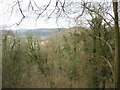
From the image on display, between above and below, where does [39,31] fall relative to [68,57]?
above

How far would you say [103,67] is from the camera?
125 inches

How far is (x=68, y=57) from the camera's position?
3191mm

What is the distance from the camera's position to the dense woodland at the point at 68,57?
10.4ft

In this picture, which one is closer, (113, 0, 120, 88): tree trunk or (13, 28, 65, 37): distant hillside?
(113, 0, 120, 88): tree trunk

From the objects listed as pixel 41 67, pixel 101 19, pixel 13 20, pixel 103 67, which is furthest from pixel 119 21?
pixel 13 20

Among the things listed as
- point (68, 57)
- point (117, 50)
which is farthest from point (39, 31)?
point (117, 50)

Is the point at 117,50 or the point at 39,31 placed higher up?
the point at 39,31

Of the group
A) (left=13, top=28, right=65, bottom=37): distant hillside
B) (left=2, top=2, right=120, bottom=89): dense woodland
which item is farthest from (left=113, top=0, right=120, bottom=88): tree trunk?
(left=13, top=28, right=65, bottom=37): distant hillside

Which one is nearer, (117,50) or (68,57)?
(117,50)

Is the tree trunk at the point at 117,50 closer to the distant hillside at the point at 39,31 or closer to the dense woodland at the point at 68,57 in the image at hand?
the dense woodland at the point at 68,57

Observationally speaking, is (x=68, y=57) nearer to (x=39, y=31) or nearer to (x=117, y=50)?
(x=39, y=31)

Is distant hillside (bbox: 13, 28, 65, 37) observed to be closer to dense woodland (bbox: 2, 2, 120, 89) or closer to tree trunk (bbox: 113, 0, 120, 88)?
dense woodland (bbox: 2, 2, 120, 89)

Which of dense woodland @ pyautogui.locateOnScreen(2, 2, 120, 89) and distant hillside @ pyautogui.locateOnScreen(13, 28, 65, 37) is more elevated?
distant hillside @ pyautogui.locateOnScreen(13, 28, 65, 37)

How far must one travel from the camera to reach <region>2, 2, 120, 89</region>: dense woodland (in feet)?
10.4
